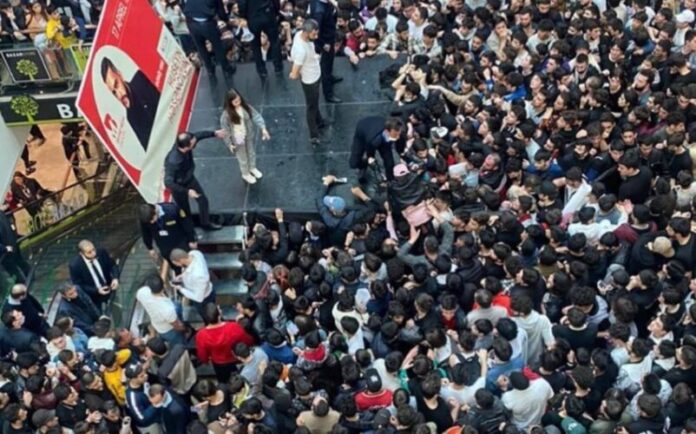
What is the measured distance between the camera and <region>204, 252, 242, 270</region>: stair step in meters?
10.1

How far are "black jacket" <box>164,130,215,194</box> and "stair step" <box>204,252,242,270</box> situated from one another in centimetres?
106

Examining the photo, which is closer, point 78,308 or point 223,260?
point 78,308

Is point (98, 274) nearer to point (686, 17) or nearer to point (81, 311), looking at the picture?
point (81, 311)

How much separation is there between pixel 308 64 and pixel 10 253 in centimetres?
386

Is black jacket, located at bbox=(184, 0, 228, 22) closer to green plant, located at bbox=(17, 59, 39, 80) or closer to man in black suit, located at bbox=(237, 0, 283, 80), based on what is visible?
man in black suit, located at bbox=(237, 0, 283, 80)

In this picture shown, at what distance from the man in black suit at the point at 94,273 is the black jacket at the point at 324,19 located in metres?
3.55

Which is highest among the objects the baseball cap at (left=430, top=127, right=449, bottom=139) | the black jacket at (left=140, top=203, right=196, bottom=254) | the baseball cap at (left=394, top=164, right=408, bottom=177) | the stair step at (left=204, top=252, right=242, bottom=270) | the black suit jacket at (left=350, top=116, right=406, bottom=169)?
the black suit jacket at (left=350, top=116, right=406, bottom=169)

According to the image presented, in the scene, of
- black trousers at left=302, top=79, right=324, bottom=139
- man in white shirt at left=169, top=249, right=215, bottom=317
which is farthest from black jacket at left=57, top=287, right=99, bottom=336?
black trousers at left=302, top=79, right=324, bottom=139

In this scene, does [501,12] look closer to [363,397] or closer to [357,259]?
[357,259]

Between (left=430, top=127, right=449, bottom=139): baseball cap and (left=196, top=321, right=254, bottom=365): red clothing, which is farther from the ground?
(left=430, top=127, right=449, bottom=139): baseball cap

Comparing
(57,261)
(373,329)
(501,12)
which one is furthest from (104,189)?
(373,329)

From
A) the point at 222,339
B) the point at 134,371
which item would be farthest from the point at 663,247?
the point at 134,371

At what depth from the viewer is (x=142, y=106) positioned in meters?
9.88

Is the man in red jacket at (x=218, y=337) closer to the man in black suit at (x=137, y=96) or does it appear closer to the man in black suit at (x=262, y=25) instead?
the man in black suit at (x=137, y=96)
